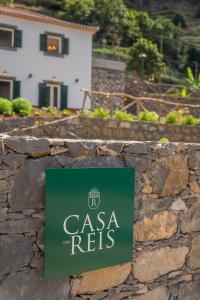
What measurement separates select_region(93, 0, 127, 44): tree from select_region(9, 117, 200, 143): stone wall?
2631 centimetres

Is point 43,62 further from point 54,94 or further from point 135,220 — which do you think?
point 135,220

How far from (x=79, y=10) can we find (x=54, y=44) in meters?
18.6

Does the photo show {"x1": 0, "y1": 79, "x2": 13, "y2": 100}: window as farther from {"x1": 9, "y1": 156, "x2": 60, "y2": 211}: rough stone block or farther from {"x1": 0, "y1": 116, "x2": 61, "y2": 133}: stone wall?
{"x1": 9, "y1": 156, "x2": 60, "y2": 211}: rough stone block

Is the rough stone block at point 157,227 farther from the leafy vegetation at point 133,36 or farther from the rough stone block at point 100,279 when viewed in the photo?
the leafy vegetation at point 133,36

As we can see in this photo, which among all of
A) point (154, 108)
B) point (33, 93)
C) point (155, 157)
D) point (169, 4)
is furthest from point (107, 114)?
point (169, 4)

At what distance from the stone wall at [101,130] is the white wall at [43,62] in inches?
287

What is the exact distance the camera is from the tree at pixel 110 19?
41.4 meters

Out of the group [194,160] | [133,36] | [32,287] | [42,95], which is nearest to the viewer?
[32,287]

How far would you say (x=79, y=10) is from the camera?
→ 4069 cm

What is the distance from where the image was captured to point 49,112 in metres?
18.0

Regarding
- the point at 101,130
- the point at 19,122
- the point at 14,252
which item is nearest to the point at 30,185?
the point at 14,252

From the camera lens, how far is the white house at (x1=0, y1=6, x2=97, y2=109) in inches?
866

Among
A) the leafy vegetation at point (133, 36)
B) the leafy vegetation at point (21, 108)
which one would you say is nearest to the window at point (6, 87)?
the leafy vegetation at point (21, 108)

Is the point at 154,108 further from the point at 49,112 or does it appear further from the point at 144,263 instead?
the point at 144,263
